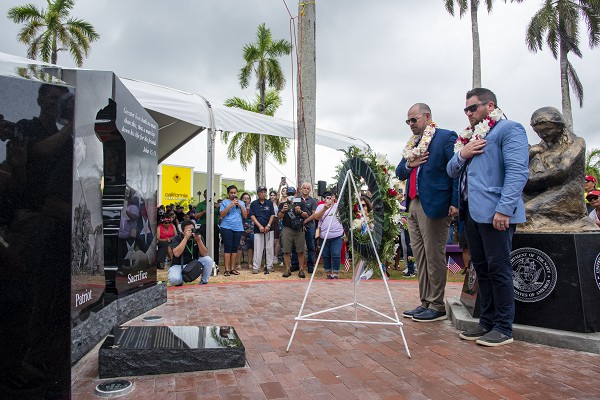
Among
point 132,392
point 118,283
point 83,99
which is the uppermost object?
point 83,99

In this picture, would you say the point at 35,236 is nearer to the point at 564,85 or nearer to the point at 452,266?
the point at 452,266

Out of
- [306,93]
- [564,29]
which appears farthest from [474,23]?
[306,93]

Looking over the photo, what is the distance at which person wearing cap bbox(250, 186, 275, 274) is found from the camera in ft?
31.3

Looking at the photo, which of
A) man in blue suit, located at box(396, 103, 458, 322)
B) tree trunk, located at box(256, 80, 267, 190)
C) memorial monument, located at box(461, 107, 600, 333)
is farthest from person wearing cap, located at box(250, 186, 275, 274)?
tree trunk, located at box(256, 80, 267, 190)

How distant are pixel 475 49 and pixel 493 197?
20343 mm

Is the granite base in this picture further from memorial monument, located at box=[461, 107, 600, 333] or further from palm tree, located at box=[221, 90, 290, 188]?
palm tree, located at box=[221, 90, 290, 188]

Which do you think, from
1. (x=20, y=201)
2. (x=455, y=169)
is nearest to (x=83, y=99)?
(x=20, y=201)

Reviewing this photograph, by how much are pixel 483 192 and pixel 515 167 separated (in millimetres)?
330

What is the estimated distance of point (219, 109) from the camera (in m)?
9.50

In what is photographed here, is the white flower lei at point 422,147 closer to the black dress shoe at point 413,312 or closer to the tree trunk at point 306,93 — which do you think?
the black dress shoe at point 413,312

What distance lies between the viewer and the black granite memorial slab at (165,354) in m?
3.01

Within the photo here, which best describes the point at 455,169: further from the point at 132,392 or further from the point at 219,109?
the point at 219,109

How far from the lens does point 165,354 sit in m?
3.05

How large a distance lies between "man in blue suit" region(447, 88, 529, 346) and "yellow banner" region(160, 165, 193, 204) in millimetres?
17276
